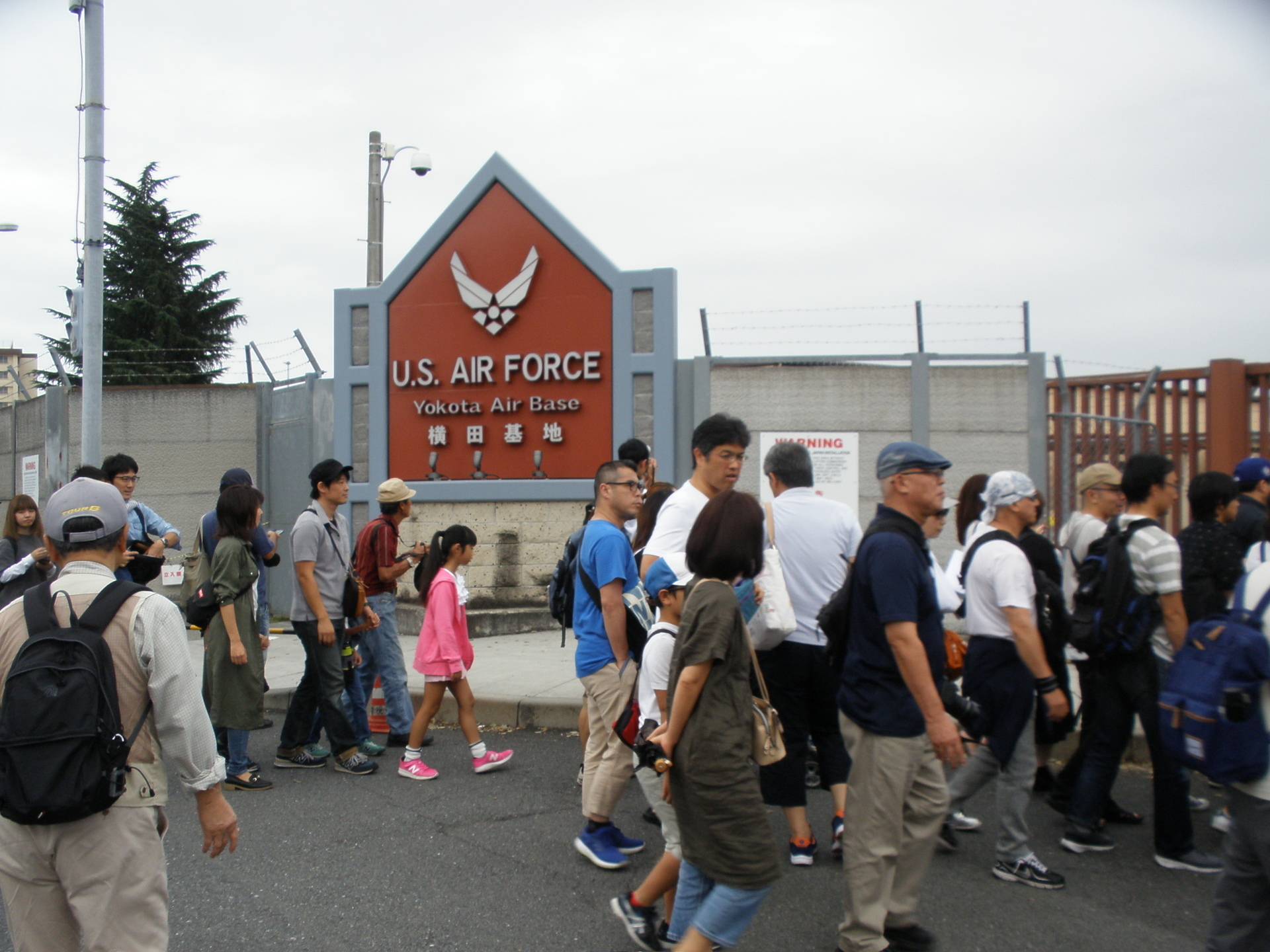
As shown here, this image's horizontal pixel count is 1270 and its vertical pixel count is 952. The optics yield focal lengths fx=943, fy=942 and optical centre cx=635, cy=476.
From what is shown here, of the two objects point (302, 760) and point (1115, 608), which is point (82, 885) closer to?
point (302, 760)

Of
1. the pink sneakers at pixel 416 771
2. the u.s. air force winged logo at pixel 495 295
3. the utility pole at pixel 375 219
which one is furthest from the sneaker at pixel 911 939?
the utility pole at pixel 375 219

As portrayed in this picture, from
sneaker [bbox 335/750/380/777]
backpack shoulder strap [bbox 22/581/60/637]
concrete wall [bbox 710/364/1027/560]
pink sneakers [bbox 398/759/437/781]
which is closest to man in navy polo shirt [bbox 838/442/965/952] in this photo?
backpack shoulder strap [bbox 22/581/60/637]

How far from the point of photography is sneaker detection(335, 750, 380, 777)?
5.73 meters

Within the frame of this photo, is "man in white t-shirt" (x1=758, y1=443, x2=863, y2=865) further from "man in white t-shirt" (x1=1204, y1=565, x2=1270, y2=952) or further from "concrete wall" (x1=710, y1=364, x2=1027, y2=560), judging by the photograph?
"concrete wall" (x1=710, y1=364, x2=1027, y2=560)

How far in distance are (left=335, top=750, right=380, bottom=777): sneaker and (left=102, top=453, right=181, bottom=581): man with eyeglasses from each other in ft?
5.75

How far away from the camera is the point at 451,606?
572cm

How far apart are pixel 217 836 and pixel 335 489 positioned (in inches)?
137

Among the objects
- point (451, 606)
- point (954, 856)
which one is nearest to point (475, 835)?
point (451, 606)

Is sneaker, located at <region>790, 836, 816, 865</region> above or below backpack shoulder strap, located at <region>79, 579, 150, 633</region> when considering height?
below

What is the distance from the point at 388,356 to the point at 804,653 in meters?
8.12

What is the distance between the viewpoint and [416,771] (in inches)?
220

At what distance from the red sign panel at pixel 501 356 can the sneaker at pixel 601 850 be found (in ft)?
21.5

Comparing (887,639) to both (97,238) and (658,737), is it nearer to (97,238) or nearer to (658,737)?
(658,737)

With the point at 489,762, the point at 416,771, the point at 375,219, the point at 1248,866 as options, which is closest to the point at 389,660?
the point at 416,771
